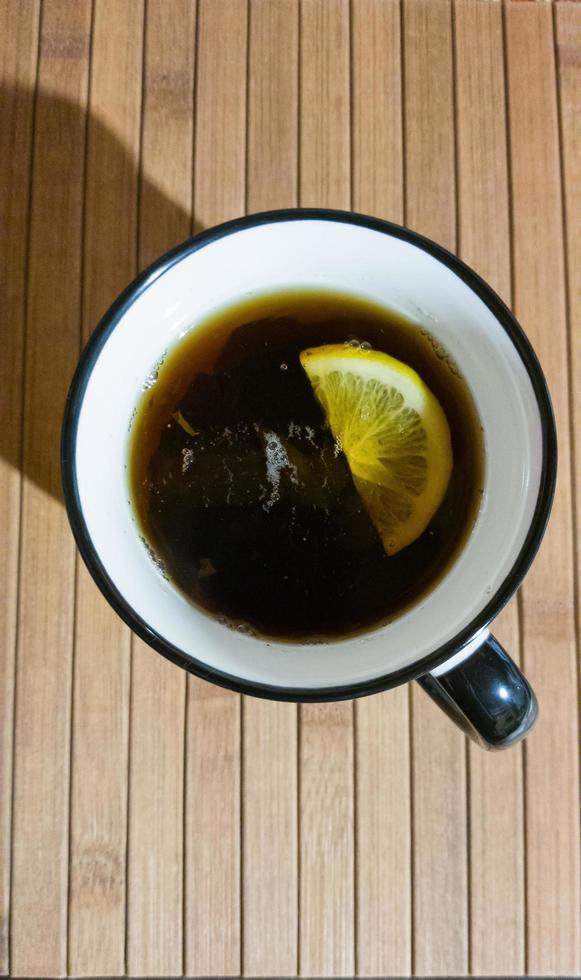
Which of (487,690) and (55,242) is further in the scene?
(55,242)

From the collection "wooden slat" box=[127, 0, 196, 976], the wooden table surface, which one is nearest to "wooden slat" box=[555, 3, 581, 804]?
the wooden table surface

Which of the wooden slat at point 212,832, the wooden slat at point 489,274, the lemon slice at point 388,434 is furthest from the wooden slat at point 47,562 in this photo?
the wooden slat at point 489,274

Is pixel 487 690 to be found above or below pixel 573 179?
below

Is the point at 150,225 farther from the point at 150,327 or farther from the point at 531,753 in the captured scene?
the point at 531,753

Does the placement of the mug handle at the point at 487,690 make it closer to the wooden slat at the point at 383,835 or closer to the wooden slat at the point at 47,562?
the wooden slat at the point at 383,835

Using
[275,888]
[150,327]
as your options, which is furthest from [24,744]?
[150,327]

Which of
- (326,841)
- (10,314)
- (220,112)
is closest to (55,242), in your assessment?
(10,314)

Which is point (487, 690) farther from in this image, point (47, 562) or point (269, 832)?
point (47, 562)
